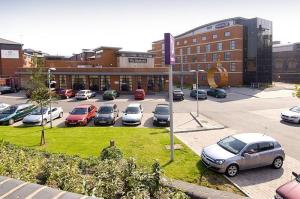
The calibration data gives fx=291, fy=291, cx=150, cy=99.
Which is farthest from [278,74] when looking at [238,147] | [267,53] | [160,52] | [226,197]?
[226,197]

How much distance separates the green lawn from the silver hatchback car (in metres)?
0.56

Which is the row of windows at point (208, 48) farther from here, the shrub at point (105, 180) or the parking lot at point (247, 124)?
the shrub at point (105, 180)

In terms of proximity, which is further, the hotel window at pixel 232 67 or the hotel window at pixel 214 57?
the hotel window at pixel 214 57

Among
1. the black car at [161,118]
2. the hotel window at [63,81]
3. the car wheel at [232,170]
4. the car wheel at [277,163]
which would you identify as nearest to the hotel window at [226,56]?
the hotel window at [63,81]

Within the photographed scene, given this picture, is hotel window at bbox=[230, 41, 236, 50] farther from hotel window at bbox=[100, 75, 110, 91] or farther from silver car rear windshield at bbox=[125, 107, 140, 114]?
silver car rear windshield at bbox=[125, 107, 140, 114]

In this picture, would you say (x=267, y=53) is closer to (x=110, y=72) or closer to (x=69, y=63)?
(x=110, y=72)

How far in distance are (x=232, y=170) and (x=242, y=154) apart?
2.98ft

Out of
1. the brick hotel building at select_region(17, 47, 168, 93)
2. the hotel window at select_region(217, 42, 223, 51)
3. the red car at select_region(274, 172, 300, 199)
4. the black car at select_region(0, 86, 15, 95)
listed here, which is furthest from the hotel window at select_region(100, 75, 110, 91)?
the red car at select_region(274, 172, 300, 199)

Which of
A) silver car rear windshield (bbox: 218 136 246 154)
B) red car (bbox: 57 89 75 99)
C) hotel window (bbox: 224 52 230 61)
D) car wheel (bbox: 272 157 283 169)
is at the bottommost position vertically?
car wheel (bbox: 272 157 283 169)

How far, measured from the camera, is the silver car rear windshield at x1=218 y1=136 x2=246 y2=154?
1384 cm

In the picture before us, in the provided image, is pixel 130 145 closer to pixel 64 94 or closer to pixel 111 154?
pixel 111 154

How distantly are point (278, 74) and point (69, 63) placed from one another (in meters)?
53.5

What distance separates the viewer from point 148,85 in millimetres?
47594

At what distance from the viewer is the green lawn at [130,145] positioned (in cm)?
1285
